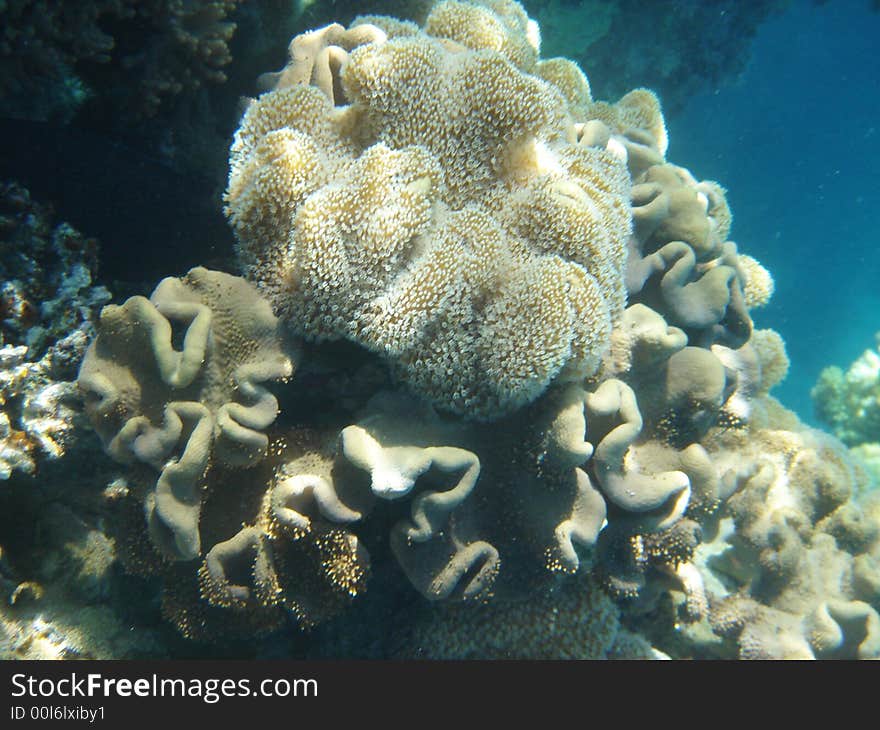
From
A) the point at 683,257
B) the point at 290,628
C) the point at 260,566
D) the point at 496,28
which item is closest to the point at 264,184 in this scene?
the point at 260,566

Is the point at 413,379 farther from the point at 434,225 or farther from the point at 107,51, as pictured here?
the point at 107,51

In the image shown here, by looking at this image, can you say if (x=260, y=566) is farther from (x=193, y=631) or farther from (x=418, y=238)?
(x=418, y=238)

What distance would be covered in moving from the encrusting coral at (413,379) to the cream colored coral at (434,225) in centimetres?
1

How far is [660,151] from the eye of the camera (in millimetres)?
4531

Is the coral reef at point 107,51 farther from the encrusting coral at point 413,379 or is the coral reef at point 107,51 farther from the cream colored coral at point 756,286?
the cream colored coral at point 756,286

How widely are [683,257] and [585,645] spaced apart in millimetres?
2418

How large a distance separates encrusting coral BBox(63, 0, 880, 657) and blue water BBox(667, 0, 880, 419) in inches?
1218

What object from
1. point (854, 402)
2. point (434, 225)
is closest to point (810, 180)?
point (854, 402)

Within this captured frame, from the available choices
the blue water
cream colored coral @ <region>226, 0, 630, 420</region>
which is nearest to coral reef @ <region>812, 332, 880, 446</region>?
cream colored coral @ <region>226, 0, 630, 420</region>

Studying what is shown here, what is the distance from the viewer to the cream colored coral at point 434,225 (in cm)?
228

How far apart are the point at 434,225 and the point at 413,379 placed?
706 mm

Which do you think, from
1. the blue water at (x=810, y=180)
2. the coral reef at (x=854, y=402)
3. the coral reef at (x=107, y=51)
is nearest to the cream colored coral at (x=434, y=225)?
the coral reef at (x=107, y=51)

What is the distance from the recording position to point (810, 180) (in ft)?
108

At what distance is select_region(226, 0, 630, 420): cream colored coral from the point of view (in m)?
2.28
